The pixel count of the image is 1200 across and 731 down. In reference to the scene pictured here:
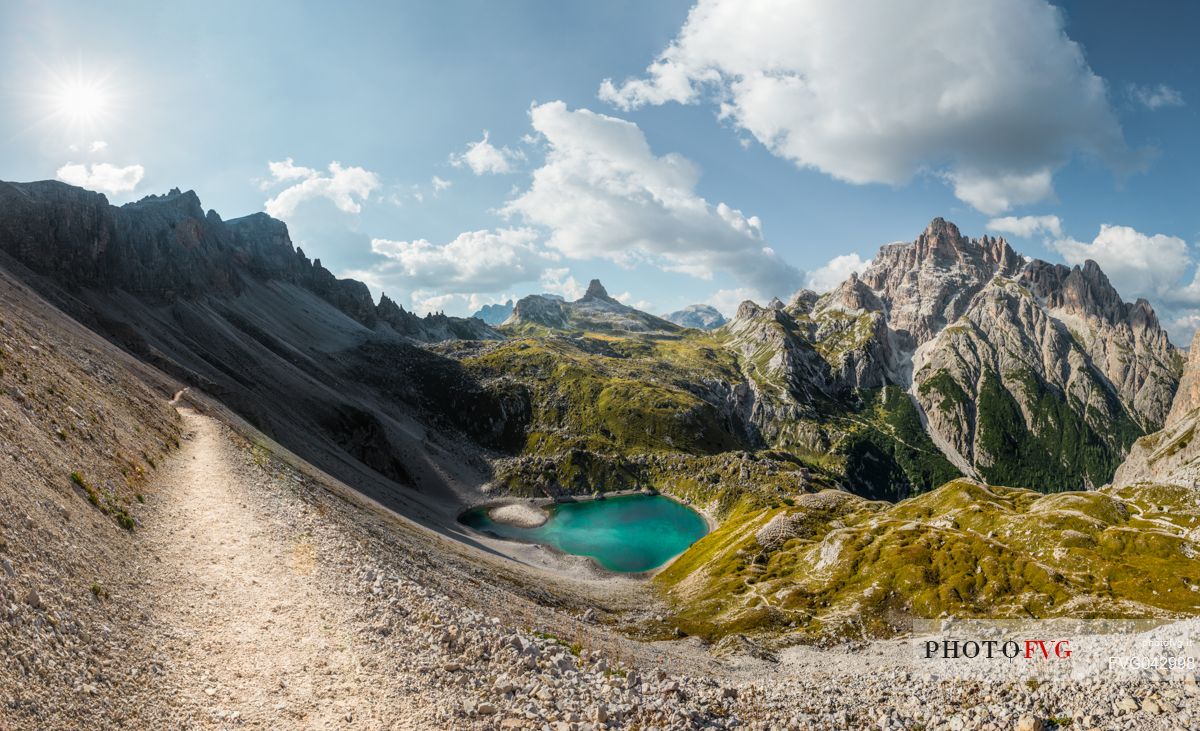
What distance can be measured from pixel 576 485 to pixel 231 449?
14235 centimetres

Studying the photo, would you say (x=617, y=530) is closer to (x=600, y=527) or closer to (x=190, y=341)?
(x=600, y=527)

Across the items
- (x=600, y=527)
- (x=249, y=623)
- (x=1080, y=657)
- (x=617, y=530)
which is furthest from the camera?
(x=600, y=527)

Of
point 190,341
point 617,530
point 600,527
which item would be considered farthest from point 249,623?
point 190,341

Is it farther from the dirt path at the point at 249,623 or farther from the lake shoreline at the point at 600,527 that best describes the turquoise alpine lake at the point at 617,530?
Answer: the dirt path at the point at 249,623

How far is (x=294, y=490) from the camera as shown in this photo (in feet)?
192

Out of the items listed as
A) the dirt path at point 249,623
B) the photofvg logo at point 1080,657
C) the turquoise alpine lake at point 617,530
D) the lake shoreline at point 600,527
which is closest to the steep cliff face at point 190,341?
the lake shoreline at point 600,527

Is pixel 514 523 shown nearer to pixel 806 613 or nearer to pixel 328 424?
pixel 328 424

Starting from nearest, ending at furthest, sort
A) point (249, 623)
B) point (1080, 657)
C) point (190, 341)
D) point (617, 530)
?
point (249, 623), point (1080, 657), point (190, 341), point (617, 530)

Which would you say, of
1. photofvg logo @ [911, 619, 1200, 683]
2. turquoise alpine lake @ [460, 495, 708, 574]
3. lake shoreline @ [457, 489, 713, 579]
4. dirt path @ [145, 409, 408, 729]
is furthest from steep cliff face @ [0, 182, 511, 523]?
photofvg logo @ [911, 619, 1200, 683]

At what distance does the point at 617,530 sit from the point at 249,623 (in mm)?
146735

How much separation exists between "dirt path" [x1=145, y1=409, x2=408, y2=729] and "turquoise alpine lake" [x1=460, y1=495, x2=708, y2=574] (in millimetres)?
107438

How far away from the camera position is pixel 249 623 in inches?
1065

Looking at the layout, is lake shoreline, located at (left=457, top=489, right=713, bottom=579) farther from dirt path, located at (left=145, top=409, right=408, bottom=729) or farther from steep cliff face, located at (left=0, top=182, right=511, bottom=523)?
dirt path, located at (left=145, top=409, right=408, bottom=729)

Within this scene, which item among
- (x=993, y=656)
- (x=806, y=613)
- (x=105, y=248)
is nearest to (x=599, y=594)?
(x=806, y=613)
